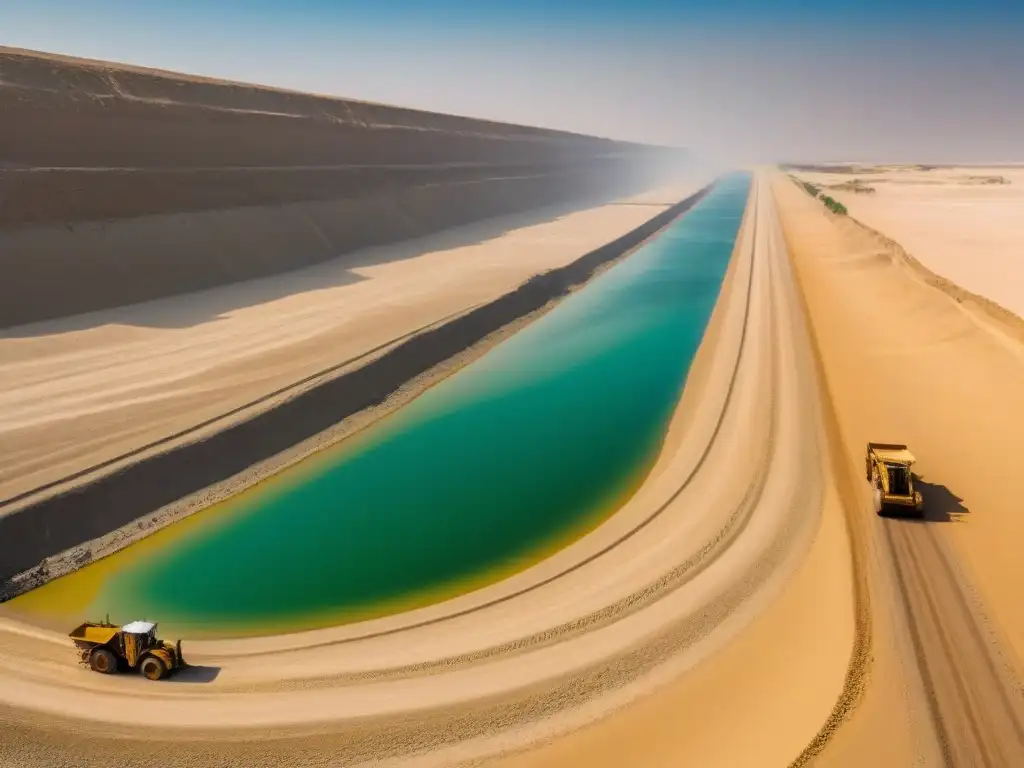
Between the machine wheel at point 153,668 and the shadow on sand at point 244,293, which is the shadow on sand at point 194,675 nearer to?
the machine wheel at point 153,668

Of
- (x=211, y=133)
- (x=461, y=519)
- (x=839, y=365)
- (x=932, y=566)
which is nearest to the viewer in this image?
(x=932, y=566)

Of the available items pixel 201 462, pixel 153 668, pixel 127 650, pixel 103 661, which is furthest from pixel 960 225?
pixel 103 661

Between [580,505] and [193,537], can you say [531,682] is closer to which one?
[580,505]

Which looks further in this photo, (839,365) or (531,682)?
(839,365)

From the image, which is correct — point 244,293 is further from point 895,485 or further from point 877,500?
point 895,485

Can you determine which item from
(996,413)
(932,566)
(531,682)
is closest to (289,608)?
(531,682)

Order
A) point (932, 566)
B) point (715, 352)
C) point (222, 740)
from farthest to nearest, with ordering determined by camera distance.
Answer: point (715, 352)
point (932, 566)
point (222, 740)
